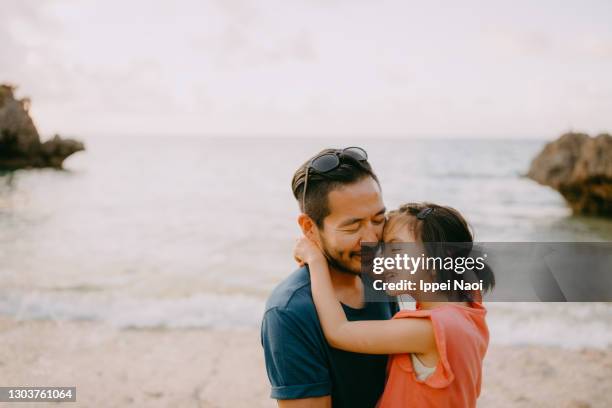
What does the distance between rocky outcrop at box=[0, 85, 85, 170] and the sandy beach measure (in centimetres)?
2439

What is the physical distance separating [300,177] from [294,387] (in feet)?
3.33

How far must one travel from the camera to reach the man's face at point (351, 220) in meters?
2.42

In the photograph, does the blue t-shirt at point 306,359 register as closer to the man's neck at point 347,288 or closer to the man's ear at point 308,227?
the man's neck at point 347,288

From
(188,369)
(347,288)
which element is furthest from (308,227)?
(188,369)

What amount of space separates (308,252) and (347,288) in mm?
268

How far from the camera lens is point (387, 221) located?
2.62 meters

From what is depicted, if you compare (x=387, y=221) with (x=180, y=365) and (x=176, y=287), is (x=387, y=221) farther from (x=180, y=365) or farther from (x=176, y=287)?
(x=176, y=287)

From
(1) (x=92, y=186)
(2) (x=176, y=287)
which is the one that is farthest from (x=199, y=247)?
(1) (x=92, y=186)

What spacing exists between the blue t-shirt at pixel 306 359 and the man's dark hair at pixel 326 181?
0.96ft

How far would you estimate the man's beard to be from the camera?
2500mm

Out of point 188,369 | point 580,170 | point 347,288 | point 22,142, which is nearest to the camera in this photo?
point 347,288

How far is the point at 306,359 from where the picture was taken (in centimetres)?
209

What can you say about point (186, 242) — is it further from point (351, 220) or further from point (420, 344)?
point (420, 344)

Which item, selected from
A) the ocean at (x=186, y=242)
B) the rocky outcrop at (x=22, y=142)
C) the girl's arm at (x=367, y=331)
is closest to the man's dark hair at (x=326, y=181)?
the girl's arm at (x=367, y=331)
